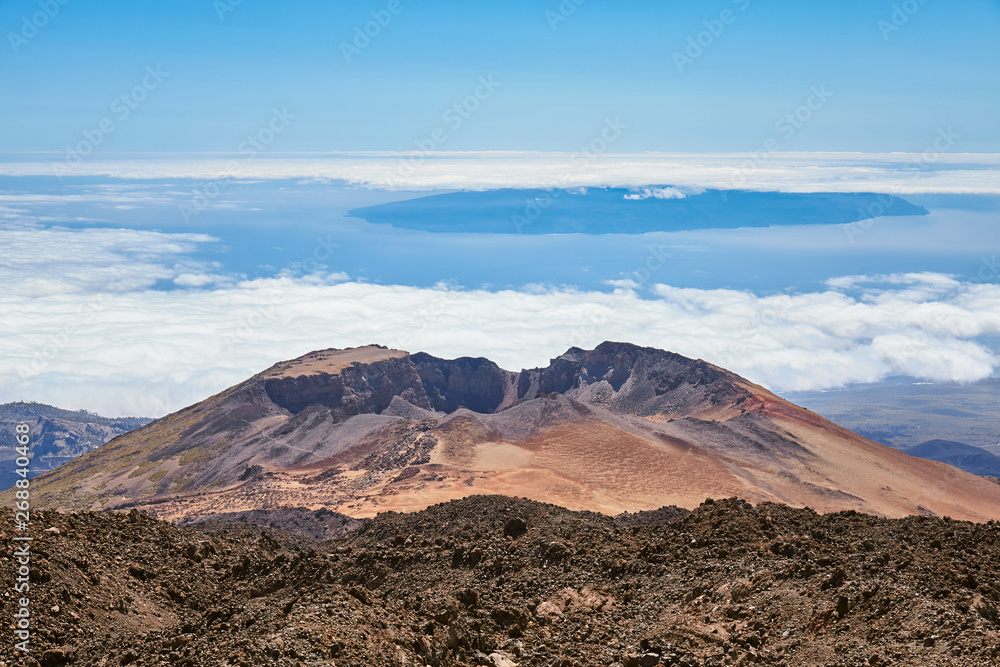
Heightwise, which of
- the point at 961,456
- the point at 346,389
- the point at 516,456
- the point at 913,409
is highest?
the point at 346,389

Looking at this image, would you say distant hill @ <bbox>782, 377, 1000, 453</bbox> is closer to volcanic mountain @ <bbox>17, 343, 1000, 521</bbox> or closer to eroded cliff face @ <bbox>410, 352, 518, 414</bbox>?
eroded cliff face @ <bbox>410, 352, 518, 414</bbox>

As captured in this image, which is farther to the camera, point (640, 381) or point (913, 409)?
point (913, 409)

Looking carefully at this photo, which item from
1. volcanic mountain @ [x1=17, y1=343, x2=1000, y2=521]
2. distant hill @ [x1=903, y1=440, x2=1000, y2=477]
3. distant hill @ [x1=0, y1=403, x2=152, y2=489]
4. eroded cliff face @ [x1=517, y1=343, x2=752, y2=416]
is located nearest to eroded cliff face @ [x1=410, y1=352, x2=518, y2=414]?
eroded cliff face @ [x1=517, y1=343, x2=752, y2=416]

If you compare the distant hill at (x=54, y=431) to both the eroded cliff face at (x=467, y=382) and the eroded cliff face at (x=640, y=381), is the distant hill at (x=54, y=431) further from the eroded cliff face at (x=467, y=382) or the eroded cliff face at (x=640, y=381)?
the eroded cliff face at (x=640, y=381)

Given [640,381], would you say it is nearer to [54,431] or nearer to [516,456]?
[516,456]

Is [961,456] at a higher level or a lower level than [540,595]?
lower

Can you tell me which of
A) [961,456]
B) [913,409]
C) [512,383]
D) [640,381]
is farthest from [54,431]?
[913,409]

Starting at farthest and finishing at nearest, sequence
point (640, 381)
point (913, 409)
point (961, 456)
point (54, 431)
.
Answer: point (913, 409) → point (54, 431) → point (961, 456) → point (640, 381)
